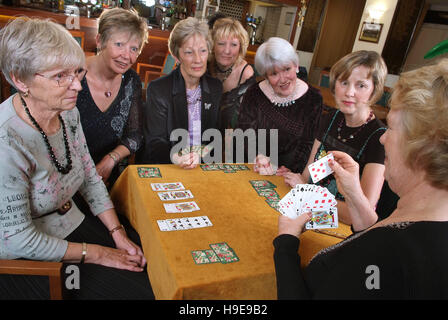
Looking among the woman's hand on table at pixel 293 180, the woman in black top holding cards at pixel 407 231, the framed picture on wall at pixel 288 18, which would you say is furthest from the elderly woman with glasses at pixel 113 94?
the framed picture on wall at pixel 288 18

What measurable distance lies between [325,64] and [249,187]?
31.4 feet

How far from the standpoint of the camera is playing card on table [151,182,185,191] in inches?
68.2

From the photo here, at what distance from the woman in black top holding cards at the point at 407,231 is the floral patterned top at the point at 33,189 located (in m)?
1.04

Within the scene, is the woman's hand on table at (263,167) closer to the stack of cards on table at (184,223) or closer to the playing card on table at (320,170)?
the playing card on table at (320,170)

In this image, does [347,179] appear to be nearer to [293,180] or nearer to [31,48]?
[293,180]

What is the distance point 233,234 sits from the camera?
4.74ft

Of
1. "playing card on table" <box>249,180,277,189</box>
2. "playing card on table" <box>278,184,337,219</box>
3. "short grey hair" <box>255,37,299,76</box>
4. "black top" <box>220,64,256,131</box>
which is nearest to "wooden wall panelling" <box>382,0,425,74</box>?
"black top" <box>220,64,256,131</box>

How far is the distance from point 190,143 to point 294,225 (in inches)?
65.2

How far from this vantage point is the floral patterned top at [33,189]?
127cm

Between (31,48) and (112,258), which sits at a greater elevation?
(31,48)

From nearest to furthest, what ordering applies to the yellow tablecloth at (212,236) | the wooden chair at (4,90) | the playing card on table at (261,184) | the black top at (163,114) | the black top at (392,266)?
the black top at (392,266)
the yellow tablecloth at (212,236)
the playing card on table at (261,184)
the black top at (163,114)
the wooden chair at (4,90)

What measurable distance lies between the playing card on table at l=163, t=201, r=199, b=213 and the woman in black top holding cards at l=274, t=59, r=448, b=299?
2.00 feet

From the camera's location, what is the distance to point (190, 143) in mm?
2834

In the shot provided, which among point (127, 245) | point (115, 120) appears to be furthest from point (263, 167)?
point (115, 120)
